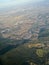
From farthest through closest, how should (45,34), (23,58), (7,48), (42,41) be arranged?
(45,34) → (42,41) → (7,48) → (23,58)

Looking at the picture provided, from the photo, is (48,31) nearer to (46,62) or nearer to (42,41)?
(42,41)

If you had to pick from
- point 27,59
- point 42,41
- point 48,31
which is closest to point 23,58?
point 27,59

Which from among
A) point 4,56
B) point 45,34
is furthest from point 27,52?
point 45,34

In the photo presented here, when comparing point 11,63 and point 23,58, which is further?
point 23,58

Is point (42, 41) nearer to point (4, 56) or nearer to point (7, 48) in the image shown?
point (7, 48)

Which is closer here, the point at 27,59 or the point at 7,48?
the point at 27,59

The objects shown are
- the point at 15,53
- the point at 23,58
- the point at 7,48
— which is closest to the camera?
the point at 23,58

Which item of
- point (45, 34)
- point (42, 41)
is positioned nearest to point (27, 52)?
point (42, 41)

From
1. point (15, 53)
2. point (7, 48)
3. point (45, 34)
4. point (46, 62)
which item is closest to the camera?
point (46, 62)

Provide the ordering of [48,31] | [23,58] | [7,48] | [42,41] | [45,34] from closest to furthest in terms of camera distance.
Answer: [23,58], [7,48], [42,41], [45,34], [48,31]
